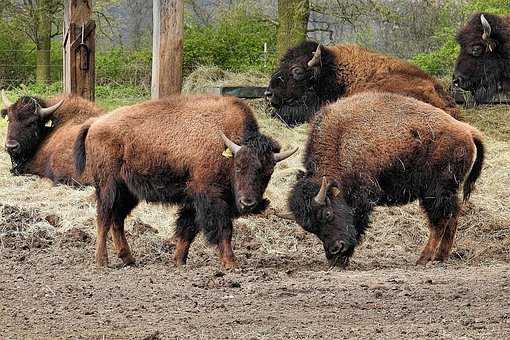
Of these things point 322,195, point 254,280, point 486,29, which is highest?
point 486,29

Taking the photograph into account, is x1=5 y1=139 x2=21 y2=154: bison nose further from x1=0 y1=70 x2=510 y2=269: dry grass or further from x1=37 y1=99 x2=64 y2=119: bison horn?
x1=0 y1=70 x2=510 y2=269: dry grass

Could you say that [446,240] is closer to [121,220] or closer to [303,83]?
[121,220]

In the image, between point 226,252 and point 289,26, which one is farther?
point 289,26

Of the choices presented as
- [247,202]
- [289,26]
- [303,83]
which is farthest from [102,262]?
[289,26]

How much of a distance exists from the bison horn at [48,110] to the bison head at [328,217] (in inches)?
224

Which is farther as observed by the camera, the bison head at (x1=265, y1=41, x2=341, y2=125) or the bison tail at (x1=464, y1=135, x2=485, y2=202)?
the bison head at (x1=265, y1=41, x2=341, y2=125)

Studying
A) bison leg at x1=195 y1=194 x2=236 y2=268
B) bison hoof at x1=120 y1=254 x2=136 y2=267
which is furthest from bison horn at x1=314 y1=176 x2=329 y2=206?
bison hoof at x1=120 y1=254 x2=136 y2=267

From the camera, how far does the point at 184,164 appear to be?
965 centimetres

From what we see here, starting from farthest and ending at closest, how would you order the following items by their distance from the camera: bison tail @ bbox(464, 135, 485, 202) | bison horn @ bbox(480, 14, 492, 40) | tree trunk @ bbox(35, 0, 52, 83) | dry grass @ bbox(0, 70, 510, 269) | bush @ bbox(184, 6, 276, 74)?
tree trunk @ bbox(35, 0, 52, 83) < bush @ bbox(184, 6, 276, 74) < bison horn @ bbox(480, 14, 492, 40) < dry grass @ bbox(0, 70, 510, 269) < bison tail @ bbox(464, 135, 485, 202)

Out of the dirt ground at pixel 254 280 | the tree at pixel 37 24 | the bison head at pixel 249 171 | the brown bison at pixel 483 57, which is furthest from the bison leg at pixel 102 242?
the tree at pixel 37 24

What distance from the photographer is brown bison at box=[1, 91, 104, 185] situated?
1432 cm

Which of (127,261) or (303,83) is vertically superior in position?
(303,83)

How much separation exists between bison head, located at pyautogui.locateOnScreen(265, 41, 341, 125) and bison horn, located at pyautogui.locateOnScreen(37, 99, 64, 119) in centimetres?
310

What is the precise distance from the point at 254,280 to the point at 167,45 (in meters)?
4.66
